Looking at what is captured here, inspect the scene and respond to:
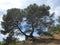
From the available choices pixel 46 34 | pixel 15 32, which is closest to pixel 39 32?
pixel 46 34

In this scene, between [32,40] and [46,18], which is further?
[46,18]

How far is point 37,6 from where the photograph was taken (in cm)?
3522

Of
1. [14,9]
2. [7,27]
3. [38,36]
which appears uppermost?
[14,9]

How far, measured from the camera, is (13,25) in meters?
35.2

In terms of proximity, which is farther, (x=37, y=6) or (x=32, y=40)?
(x=37, y=6)

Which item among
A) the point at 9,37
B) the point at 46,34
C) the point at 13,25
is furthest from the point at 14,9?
the point at 46,34

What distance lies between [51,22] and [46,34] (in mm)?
2425

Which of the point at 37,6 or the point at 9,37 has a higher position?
the point at 37,6

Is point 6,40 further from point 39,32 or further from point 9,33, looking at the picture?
point 39,32

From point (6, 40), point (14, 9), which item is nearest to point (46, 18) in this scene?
point (14, 9)

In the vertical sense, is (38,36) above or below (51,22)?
below

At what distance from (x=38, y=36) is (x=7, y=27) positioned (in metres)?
6.16

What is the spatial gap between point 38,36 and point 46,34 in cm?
204

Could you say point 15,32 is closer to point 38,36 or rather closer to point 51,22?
point 38,36
